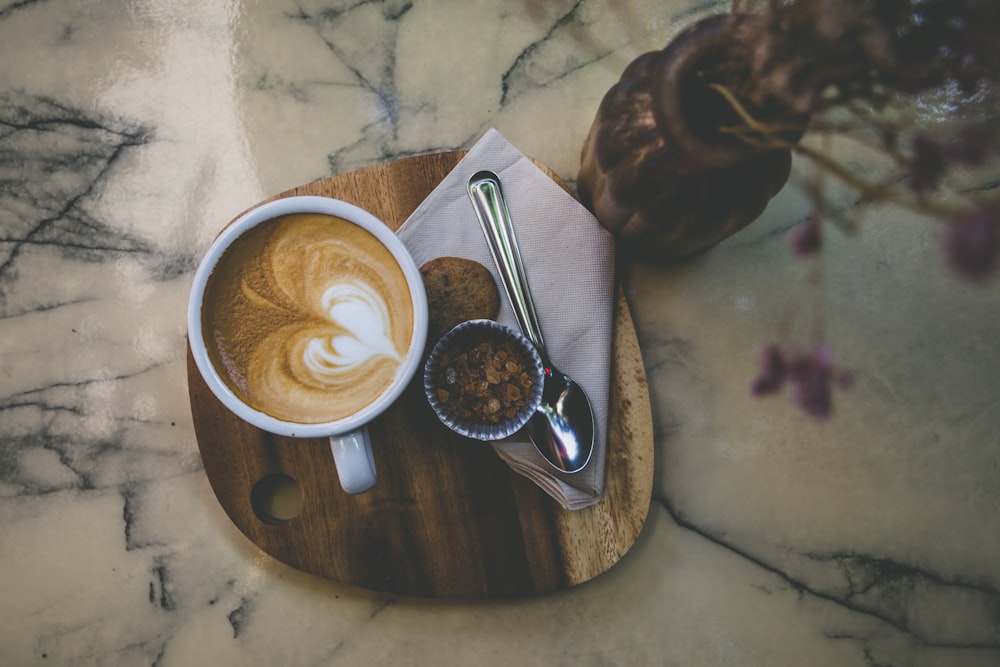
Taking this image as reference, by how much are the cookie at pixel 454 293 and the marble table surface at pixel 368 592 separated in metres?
0.21

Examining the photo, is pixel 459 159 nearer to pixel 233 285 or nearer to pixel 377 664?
pixel 233 285


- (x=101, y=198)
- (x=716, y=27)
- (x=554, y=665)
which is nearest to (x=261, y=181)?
(x=101, y=198)

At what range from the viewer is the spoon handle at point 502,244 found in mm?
780

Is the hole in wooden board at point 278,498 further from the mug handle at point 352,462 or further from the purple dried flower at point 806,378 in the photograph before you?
the purple dried flower at point 806,378

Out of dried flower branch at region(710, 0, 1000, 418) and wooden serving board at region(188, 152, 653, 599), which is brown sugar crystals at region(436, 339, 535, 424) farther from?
dried flower branch at region(710, 0, 1000, 418)

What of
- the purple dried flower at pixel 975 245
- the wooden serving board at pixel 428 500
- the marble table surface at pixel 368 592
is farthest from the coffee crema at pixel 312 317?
the purple dried flower at pixel 975 245

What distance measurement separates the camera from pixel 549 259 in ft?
2.58

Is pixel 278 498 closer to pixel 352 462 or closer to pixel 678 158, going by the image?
pixel 352 462

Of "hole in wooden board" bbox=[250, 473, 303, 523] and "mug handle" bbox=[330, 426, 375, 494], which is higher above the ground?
"mug handle" bbox=[330, 426, 375, 494]

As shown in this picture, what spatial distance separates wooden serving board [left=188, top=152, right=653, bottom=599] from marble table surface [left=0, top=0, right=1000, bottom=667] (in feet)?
0.31

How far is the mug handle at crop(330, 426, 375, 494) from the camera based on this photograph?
0.65m

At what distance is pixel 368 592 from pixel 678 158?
0.69 m

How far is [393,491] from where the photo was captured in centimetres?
79

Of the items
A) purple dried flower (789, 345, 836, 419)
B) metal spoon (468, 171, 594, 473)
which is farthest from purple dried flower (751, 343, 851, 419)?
metal spoon (468, 171, 594, 473)
